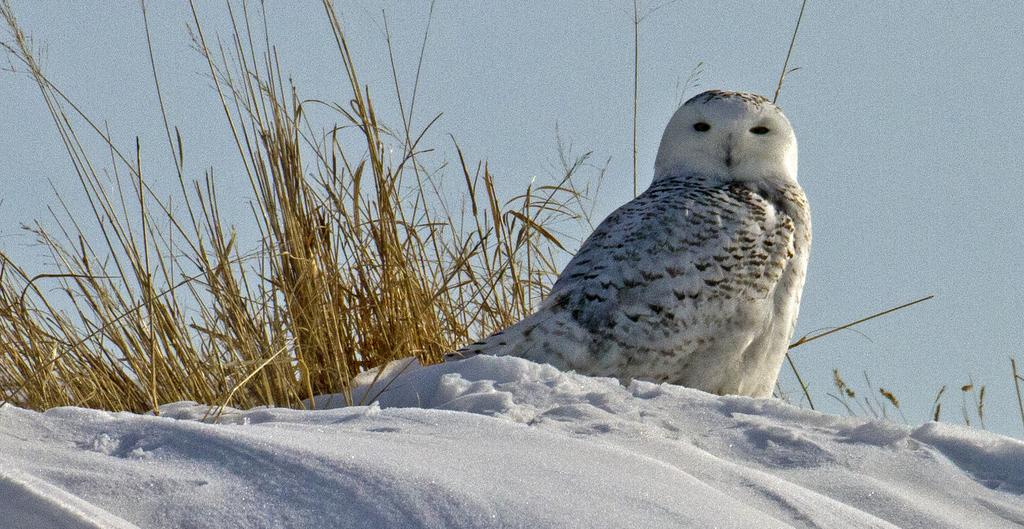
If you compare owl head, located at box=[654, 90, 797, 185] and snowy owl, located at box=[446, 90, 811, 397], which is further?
owl head, located at box=[654, 90, 797, 185]

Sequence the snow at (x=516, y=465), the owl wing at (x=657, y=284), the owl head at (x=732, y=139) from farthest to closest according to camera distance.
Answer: the owl head at (x=732, y=139) < the owl wing at (x=657, y=284) < the snow at (x=516, y=465)

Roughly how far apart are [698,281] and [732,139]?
1.95 feet

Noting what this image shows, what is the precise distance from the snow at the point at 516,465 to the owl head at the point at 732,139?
136 centimetres

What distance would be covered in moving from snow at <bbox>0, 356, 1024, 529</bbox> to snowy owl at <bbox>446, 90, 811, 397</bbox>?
629mm

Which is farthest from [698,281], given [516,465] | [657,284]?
[516,465]

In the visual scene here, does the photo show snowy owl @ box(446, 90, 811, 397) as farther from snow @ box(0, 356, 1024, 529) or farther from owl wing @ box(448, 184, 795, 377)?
snow @ box(0, 356, 1024, 529)

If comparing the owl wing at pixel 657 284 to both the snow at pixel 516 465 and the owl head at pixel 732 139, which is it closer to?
the owl head at pixel 732 139

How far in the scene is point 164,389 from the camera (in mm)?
3301

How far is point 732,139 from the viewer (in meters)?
3.85

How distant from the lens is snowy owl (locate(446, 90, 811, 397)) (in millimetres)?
Result: 3375

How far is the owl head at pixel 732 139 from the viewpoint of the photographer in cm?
386

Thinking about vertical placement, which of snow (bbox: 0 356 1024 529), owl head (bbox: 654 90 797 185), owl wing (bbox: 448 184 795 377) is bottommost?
snow (bbox: 0 356 1024 529)

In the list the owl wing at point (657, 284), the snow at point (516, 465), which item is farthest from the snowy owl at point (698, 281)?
the snow at point (516, 465)

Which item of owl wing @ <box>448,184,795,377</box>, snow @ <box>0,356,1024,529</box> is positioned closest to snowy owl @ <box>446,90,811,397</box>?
owl wing @ <box>448,184,795,377</box>
